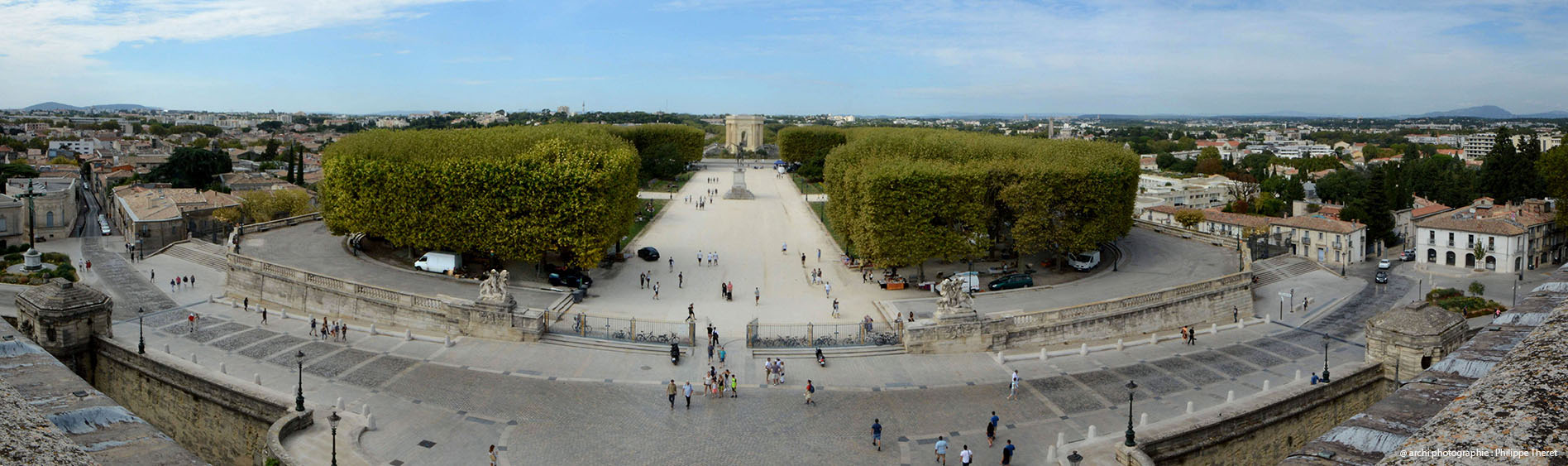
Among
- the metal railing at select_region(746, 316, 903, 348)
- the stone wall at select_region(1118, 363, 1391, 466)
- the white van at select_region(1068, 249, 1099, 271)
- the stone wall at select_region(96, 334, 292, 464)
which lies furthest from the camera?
the white van at select_region(1068, 249, 1099, 271)

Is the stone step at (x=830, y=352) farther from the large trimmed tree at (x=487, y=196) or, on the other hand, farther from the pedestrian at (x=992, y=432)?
the large trimmed tree at (x=487, y=196)

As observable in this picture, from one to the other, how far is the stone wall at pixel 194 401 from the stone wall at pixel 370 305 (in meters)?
7.00

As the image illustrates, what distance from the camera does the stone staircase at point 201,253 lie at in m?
47.3

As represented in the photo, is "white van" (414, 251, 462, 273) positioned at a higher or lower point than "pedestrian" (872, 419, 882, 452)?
higher

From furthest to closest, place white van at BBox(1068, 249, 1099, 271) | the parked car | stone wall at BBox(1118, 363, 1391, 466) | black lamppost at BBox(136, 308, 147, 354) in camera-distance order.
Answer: white van at BBox(1068, 249, 1099, 271)
the parked car
black lamppost at BBox(136, 308, 147, 354)
stone wall at BBox(1118, 363, 1391, 466)

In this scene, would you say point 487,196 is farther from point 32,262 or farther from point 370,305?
point 32,262

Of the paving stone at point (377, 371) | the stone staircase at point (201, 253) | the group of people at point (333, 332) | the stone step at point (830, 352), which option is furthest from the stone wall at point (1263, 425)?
the stone staircase at point (201, 253)

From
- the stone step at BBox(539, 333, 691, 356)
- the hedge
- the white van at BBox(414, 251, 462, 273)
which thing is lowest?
the stone step at BBox(539, 333, 691, 356)

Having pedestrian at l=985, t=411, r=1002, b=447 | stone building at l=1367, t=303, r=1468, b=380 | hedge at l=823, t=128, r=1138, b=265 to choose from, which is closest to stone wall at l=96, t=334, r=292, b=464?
pedestrian at l=985, t=411, r=1002, b=447

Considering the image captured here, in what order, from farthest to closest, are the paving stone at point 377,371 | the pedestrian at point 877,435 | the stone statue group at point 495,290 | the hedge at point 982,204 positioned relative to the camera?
1. the hedge at point 982,204
2. the stone statue group at point 495,290
3. the paving stone at point 377,371
4. the pedestrian at point 877,435

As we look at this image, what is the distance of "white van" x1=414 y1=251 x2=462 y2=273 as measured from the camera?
135 ft

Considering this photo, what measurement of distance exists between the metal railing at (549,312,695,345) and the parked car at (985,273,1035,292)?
1439cm

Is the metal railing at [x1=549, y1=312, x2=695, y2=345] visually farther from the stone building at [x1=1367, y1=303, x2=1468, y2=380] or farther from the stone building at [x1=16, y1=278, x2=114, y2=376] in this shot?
the stone building at [x1=1367, y1=303, x2=1468, y2=380]

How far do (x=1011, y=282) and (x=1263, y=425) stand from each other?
17.7 metres
